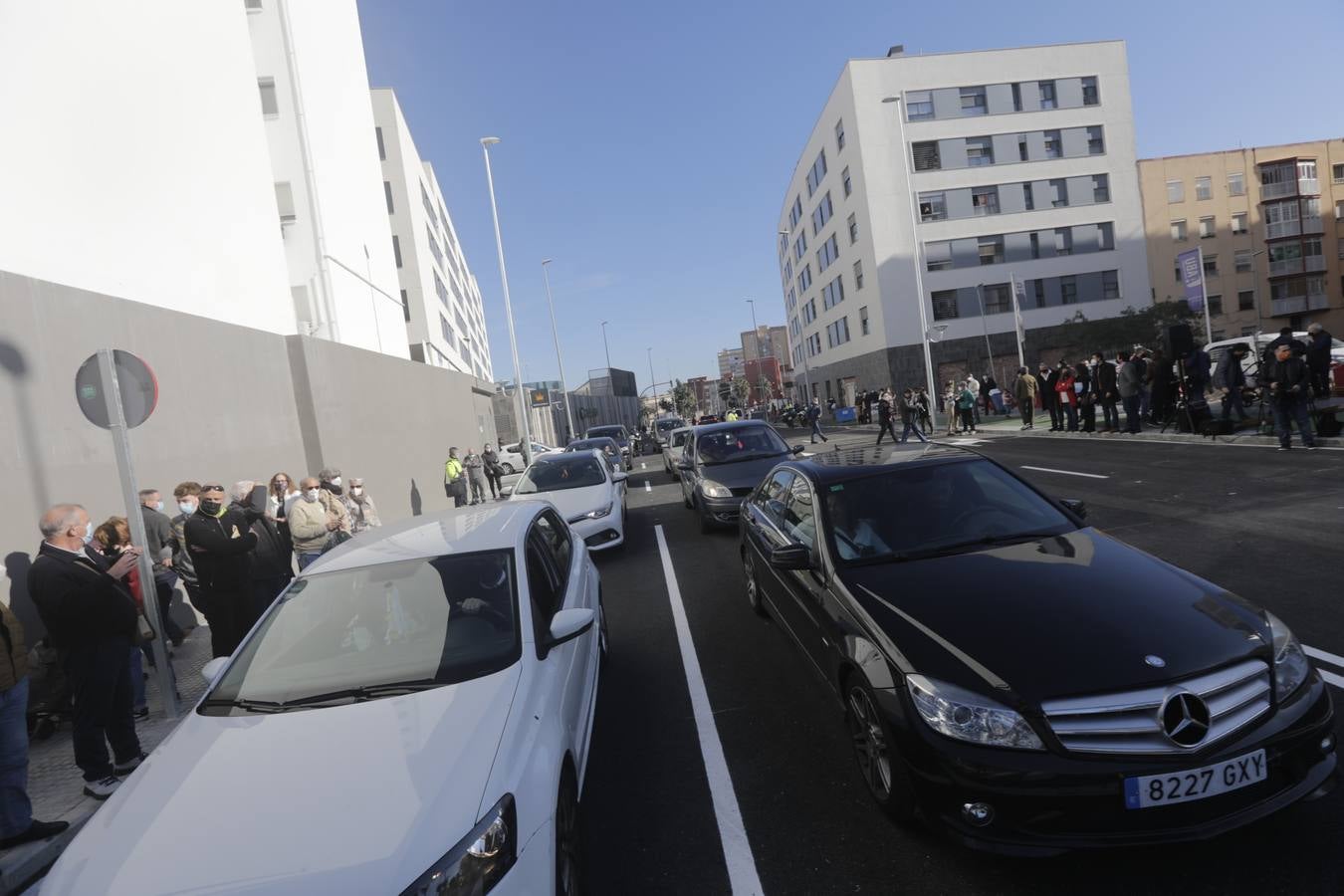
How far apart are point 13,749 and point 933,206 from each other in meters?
44.0

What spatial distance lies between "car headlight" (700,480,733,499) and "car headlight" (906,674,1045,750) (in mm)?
7193

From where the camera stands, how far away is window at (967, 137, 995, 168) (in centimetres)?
4062

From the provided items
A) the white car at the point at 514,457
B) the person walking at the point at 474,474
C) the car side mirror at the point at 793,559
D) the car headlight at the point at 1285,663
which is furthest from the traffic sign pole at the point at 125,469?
the white car at the point at 514,457

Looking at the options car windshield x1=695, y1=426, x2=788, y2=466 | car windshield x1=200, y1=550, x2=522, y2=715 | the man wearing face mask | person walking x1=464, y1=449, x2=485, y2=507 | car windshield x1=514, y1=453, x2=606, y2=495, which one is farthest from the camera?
person walking x1=464, y1=449, x2=485, y2=507

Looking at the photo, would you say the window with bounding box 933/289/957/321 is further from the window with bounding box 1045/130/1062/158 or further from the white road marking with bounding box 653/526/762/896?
the white road marking with bounding box 653/526/762/896

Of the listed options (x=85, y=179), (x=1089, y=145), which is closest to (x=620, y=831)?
(x=85, y=179)

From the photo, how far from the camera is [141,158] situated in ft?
31.3

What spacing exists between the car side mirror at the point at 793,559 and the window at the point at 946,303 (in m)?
40.1

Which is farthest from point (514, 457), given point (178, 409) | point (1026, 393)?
point (178, 409)

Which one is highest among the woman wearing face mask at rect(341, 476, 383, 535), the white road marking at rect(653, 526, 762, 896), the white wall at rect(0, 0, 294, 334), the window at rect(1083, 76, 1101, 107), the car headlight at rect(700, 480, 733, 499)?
the window at rect(1083, 76, 1101, 107)

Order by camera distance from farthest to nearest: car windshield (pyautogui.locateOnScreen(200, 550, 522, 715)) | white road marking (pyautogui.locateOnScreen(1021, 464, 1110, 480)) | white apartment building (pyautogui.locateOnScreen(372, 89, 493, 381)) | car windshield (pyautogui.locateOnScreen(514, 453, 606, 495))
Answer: white apartment building (pyautogui.locateOnScreen(372, 89, 493, 381))
white road marking (pyautogui.locateOnScreen(1021, 464, 1110, 480))
car windshield (pyautogui.locateOnScreen(514, 453, 606, 495))
car windshield (pyautogui.locateOnScreen(200, 550, 522, 715))

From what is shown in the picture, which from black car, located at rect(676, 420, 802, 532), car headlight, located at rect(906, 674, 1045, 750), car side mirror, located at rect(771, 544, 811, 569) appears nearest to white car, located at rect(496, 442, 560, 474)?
black car, located at rect(676, 420, 802, 532)

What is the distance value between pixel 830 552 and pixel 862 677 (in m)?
0.92

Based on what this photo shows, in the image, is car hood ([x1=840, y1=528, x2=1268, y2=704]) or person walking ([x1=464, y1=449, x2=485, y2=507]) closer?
car hood ([x1=840, y1=528, x2=1268, y2=704])
